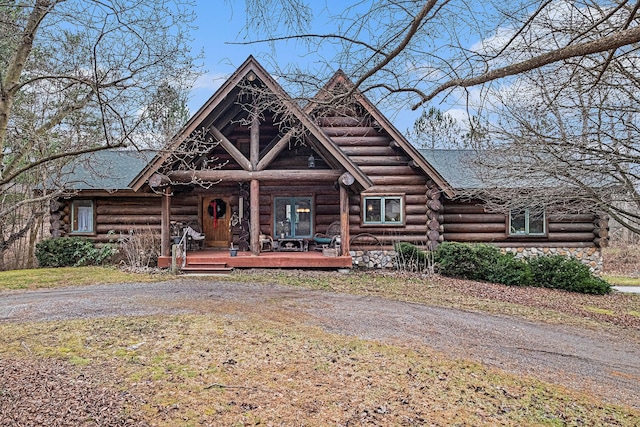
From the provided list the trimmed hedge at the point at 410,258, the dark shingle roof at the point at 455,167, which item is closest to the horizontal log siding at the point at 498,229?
the dark shingle roof at the point at 455,167

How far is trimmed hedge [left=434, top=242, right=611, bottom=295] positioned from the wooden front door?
8252 mm

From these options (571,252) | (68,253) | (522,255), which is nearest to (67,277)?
(68,253)

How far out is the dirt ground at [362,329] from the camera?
4711mm

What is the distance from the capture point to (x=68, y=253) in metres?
15.5

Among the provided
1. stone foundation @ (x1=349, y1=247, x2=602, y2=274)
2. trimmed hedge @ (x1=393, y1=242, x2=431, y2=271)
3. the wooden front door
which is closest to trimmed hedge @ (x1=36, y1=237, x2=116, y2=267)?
the wooden front door

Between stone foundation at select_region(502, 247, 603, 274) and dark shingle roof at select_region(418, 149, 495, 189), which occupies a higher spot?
dark shingle roof at select_region(418, 149, 495, 189)

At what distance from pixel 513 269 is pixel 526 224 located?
3865mm

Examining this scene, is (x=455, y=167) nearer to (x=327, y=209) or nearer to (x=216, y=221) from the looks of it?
(x=327, y=209)

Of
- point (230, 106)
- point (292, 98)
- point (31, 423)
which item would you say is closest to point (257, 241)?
point (230, 106)

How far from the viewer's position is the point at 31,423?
147 inches

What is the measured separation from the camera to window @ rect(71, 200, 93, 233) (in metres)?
16.6

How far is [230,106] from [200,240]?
5617 mm

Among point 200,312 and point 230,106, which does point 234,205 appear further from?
point 200,312

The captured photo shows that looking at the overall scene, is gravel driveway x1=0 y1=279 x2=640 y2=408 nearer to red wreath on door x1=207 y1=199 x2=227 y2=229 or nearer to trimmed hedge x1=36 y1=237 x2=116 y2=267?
trimmed hedge x1=36 y1=237 x2=116 y2=267
